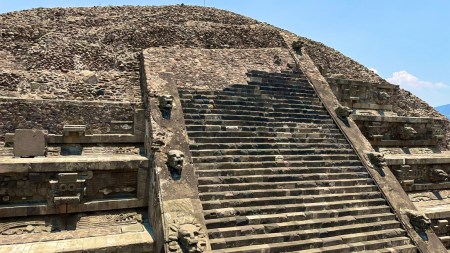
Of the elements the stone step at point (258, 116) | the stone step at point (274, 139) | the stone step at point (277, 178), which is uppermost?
the stone step at point (258, 116)

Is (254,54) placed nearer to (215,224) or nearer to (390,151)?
(390,151)

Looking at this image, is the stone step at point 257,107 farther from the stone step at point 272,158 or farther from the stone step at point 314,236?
the stone step at point 314,236

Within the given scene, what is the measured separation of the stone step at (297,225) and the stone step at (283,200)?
1.88ft

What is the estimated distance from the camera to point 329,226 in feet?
25.1

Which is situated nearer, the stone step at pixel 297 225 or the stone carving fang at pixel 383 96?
the stone step at pixel 297 225

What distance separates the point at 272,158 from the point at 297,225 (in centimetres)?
222

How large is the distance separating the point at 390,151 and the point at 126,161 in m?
10.1

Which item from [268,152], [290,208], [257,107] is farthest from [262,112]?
[290,208]

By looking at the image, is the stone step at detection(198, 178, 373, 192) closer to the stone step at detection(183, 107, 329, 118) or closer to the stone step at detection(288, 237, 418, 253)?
the stone step at detection(288, 237, 418, 253)

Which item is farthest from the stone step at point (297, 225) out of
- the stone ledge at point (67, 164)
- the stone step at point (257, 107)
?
the stone step at point (257, 107)

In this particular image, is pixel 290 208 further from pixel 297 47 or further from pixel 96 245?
pixel 297 47

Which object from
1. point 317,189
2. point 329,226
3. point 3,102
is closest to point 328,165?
point 317,189

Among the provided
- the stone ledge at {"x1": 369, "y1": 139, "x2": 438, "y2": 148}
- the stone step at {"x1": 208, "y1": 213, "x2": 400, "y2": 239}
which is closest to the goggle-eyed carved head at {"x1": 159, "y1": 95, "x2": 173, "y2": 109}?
the stone step at {"x1": 208, "y1": 213, "x2": 400, "y2": 239}

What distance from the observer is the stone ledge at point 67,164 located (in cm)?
684
